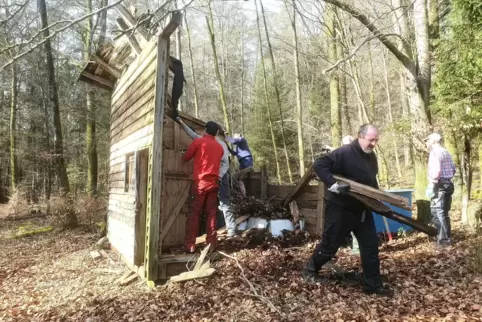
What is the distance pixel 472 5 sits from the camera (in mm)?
6758

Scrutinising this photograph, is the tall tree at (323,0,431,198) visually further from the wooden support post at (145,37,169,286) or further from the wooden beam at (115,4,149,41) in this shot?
the wooden beam at (115,4,149,41)

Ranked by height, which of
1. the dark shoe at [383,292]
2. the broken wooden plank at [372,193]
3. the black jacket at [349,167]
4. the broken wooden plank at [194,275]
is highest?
the black jacket at [349,167]

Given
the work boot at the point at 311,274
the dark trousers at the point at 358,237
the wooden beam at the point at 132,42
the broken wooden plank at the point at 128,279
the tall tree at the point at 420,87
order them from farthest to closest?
the tall tree at the point at 420,87 < the wooden beam at the point at 132,42 < the broken wooden plank at the point at 128,279 < the work boot at the point at 311,274 < the dark trousers at the point at 358,237

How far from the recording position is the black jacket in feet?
16.2

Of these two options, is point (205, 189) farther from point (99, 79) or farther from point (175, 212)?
point (99, 79)

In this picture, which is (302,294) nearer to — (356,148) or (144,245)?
(356,148)

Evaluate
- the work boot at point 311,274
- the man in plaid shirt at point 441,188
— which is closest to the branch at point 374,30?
the man in plaid shirt at point 441,188

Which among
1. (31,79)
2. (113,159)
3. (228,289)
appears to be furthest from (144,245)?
(31,79)

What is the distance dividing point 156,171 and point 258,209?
2832 mm

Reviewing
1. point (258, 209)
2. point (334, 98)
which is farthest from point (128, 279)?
point (334, 98)

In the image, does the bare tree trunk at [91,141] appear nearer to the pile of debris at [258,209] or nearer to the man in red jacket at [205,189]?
the pile of debris at [258,209]

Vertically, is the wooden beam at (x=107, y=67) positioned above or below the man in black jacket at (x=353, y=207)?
above

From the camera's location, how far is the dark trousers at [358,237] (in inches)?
189

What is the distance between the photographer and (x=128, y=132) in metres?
8.20
